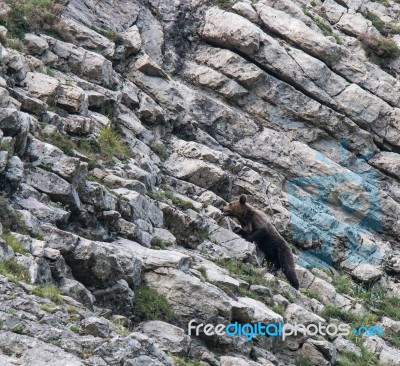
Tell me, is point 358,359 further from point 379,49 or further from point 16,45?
point 379,49

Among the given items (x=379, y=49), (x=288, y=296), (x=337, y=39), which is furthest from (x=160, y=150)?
(x=379, y=49)

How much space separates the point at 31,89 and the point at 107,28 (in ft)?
24.8

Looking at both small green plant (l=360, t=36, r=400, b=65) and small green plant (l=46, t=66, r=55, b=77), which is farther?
small green plant (l=360, t=36, r=400, b=65)

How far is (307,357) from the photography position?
15.7m

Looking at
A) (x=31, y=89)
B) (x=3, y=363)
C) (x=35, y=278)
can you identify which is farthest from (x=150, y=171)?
(x=3, y=363)

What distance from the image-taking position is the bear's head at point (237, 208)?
21828mm

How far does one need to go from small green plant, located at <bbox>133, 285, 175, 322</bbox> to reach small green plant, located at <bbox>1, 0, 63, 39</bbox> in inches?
421

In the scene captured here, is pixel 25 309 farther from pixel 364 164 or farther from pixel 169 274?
pixel 364 164

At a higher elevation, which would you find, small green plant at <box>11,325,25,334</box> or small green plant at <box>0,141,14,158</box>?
small green plant at <box>0,141,14,158</box>

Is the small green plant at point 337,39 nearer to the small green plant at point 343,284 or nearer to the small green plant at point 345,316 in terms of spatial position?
the small green plant at point 343,284

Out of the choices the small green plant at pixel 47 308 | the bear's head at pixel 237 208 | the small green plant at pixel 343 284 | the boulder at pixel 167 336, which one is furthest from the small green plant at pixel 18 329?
the small green plant at pixel 343 284

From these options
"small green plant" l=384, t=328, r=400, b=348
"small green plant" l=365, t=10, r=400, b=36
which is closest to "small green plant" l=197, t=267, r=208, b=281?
"small green plant" l=384, t=328, r=400, b=348

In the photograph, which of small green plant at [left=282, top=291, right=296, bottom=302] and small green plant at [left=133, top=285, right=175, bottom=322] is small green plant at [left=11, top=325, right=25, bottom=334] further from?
small green plant at [left=282, top=291, right=296, bottom=302]

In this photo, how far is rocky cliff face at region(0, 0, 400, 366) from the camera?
13.2 metres
